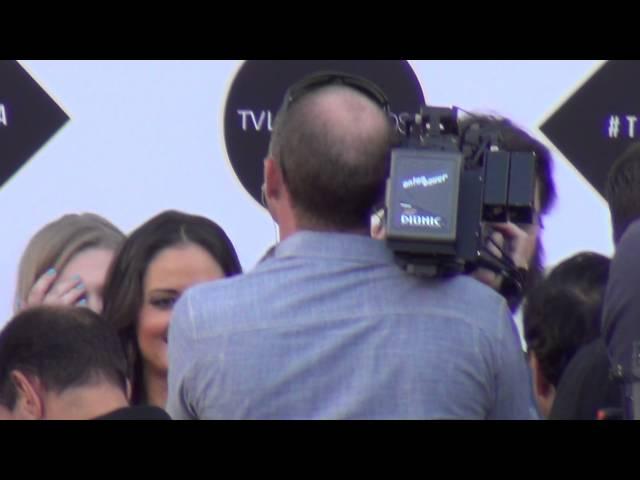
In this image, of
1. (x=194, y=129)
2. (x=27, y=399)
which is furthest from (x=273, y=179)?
(x=194, y=129)

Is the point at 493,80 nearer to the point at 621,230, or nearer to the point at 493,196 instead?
the point at 621,230

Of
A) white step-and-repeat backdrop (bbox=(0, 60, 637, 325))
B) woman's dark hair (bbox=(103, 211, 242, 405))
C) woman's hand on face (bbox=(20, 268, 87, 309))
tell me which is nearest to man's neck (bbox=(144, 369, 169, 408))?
woman's dark hair (bbox=(103, 211, 242, 405))

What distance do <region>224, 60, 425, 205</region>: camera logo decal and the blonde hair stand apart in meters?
0.34

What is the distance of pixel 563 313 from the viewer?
10.2 feet

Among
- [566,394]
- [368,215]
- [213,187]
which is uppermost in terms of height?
[368,215]

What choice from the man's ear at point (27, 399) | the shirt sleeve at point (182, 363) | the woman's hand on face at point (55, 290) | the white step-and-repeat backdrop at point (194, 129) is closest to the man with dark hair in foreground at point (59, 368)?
the man's ear at point (27, 399)

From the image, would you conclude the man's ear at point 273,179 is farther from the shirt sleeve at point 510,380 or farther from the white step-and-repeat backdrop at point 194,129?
the white step-and-repeat backdrop at point 194,129

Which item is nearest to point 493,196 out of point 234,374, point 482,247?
point 482,247

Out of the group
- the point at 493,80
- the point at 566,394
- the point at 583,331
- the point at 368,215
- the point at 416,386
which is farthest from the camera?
the point at 493,80

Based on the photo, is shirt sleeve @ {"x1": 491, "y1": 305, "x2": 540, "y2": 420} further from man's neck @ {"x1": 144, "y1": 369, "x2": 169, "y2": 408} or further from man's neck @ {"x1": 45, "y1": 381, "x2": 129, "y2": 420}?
man's neck @ {"x1": 144, "y1": 369, "x2": 169, "y2": 408}

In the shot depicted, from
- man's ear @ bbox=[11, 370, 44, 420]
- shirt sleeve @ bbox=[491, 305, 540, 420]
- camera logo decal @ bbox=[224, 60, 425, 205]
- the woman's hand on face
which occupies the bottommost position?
the woman's hand on face

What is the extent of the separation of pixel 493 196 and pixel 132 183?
56.4 inches

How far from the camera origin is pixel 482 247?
228 cm

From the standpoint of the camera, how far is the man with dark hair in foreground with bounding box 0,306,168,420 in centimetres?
243
